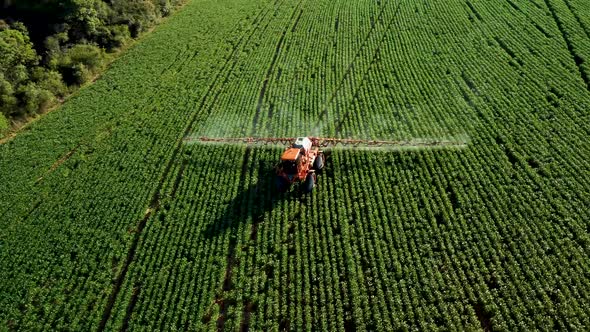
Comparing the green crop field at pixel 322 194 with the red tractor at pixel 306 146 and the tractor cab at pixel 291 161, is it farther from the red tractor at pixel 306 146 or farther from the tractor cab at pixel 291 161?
the tractor cab at pixel 291 161

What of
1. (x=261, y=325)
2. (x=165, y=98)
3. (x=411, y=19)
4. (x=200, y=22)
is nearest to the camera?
(x=261, y=325)

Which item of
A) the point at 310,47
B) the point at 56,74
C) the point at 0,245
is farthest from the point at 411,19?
the point at 0,245

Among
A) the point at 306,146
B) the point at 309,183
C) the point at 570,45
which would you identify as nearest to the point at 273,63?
the point at 306,146

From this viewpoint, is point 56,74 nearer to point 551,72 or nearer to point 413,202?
point 413,202

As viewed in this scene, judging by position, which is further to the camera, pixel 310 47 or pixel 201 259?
pixel 310 47

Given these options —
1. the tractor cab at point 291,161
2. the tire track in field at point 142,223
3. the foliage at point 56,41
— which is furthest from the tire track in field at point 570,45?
the foliage at point 56,41

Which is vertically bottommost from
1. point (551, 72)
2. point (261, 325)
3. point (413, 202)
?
point (261, 325)

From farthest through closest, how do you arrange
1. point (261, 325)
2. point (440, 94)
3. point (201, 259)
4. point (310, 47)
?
point (310, 47)
point (440, 94)
point (201, 259)
point (261, 325)
